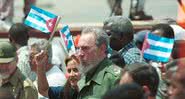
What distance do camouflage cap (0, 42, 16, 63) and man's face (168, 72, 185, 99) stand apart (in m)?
2.48

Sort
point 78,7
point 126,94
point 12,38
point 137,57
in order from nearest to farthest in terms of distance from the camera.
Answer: point 126,94 → point 137,57 → point 12,38 → point 78,7

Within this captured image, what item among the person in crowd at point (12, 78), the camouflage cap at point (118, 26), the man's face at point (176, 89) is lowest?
the person in crowd at point (12, 78)

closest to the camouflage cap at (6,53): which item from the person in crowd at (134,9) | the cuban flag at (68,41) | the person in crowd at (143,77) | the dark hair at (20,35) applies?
the cuban flag at (68,41)

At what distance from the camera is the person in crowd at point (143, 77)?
6.01 m

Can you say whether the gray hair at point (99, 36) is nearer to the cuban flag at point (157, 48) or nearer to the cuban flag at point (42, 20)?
the cuban flag at point (157, 48)

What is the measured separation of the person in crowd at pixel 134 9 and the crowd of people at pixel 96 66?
512cm

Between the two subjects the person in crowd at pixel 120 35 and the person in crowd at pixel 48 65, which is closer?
the person in crowd at pixel 120 35

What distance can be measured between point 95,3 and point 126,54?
1098 centimetres

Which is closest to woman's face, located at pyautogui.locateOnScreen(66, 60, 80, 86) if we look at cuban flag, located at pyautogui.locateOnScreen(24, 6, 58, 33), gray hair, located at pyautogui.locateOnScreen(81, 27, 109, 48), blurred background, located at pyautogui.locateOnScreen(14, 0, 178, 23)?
gray hair, located at pyautogui.locateOnScreen(81, 27, 109, 48)

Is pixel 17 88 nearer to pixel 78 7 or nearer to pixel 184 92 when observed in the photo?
pixel 184 92

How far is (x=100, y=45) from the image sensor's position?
23.7 ft

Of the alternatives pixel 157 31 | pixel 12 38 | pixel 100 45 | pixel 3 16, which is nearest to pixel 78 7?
pixel 3 16

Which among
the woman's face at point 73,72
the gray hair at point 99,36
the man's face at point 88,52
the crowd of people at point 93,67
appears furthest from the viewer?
the woman's face at point 73,72

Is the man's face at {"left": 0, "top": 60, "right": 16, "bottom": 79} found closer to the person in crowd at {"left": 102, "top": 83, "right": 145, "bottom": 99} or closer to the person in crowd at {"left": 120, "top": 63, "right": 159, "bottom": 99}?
the person in crowd at {"left": 120, "top": 63, "right": 159, "bottom": 99}
